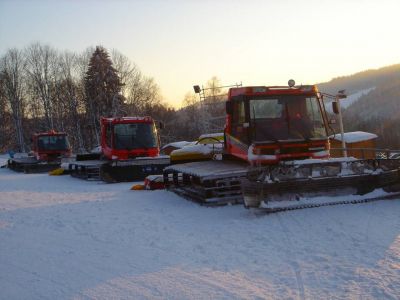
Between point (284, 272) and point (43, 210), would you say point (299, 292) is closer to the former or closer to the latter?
point (284, 272)

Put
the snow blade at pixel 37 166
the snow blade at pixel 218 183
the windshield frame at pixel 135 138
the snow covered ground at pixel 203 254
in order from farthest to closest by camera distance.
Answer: the snow blade at pixel 37 166 < the windshield frame at pixel 135 138 < the snow blade at pixel 218 183 < the snow covered ground at pixel 203 254

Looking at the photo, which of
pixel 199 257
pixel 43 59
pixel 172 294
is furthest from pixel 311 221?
pixel 43 59

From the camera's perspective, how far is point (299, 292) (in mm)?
4328

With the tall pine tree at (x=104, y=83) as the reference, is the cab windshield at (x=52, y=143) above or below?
below

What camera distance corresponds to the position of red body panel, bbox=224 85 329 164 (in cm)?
898

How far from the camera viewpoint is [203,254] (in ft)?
19.2

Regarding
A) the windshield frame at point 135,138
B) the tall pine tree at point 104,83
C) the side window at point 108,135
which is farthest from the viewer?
the tall pine tree at point 104,83

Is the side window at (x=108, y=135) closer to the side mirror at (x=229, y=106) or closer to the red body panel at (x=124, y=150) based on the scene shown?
the red body panel at (x=124, y=150)

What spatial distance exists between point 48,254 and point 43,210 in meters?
3.94

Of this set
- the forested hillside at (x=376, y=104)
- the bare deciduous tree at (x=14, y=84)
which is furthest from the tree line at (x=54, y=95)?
the forested hillside at (x=376, y=104)

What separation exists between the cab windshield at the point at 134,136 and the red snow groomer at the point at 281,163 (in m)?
6.85

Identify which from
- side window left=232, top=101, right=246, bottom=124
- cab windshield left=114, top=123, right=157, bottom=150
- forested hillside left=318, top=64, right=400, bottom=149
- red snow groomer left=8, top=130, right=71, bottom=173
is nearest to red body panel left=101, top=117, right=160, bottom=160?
cab windshield left=114, top=123, right=157, bottom=150

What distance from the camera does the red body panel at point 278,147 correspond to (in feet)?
29.5

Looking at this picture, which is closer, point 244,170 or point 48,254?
point 48,254
